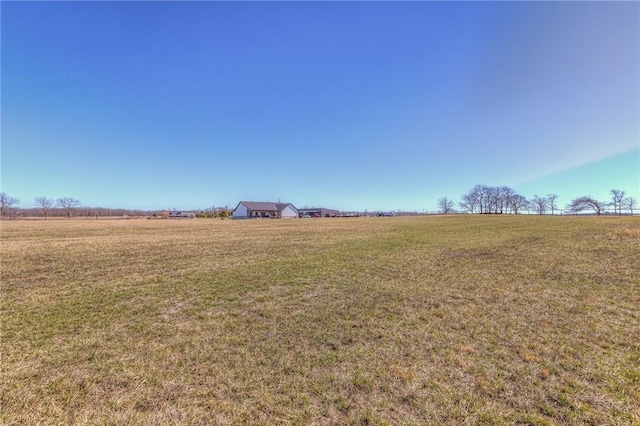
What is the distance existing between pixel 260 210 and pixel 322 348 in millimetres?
77980

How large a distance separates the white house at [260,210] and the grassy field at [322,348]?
71.5m

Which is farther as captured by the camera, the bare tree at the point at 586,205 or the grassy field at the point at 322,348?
the bare tree at the point at 586,205

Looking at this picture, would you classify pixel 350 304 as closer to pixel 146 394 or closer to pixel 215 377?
pixel 215 377

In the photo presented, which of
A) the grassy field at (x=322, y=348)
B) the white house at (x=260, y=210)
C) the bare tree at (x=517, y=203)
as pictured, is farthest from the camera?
the bare tree at (x=517, y=203)

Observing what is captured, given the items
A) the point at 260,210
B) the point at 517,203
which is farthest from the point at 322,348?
the point at 517,203

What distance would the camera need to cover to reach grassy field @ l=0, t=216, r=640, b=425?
2467 millimetres

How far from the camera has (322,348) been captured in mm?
3594

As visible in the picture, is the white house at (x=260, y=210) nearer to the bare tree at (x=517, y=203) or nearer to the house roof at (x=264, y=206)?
the house roof at (x=264, y=206)

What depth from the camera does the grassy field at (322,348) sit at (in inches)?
97.1

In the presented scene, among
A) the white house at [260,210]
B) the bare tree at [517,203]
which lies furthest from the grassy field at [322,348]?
the bare tree at [517,203]

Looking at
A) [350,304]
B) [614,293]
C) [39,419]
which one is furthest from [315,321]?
[614,293]

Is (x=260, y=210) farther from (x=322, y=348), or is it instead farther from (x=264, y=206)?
(x=322, y=348)

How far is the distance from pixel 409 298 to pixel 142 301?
596 centimetres

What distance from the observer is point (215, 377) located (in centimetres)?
295
